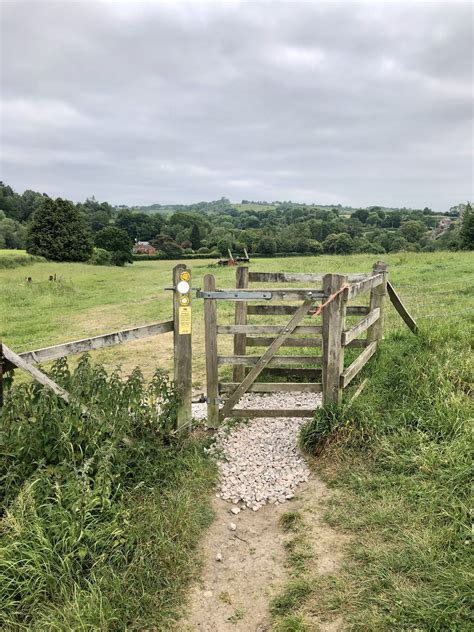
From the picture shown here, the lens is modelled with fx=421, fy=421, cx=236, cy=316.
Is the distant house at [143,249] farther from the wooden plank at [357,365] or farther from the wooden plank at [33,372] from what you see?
the wooden plank at [33,372]

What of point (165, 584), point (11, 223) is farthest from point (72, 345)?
point (11, 223)

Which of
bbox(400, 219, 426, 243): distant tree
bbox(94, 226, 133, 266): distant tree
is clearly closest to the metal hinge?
bbox(94, 226, 133, 266): distant tree

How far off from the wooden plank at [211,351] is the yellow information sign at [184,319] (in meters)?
0.26

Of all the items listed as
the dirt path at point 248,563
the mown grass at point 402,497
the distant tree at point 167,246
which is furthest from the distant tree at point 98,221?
the dirt path at point 248,563

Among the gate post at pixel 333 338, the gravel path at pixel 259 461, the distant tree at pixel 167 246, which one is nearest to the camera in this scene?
the gravel path at pixel 259 461

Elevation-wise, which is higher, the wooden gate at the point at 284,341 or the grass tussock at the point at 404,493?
the wooden gate at the point at 284,341

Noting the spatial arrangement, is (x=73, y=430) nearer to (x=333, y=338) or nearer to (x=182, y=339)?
(x=182, y=339)

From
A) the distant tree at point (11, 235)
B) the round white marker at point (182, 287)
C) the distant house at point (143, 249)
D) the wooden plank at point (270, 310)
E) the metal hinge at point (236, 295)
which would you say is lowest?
the wooden plank at point (270, 310)

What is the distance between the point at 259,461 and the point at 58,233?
53.3m

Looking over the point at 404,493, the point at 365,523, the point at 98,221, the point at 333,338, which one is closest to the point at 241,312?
the point at 333,338

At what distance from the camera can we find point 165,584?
3363 mm

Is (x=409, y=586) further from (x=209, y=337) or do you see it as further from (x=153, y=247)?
(x=153, y=247)

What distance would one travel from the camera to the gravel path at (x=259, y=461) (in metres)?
4.66

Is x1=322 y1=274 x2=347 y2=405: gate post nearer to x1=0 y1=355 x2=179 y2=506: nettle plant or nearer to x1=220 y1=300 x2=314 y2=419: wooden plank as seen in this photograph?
x1=220 y1=300 x2=314 y2=419: wooden plank
